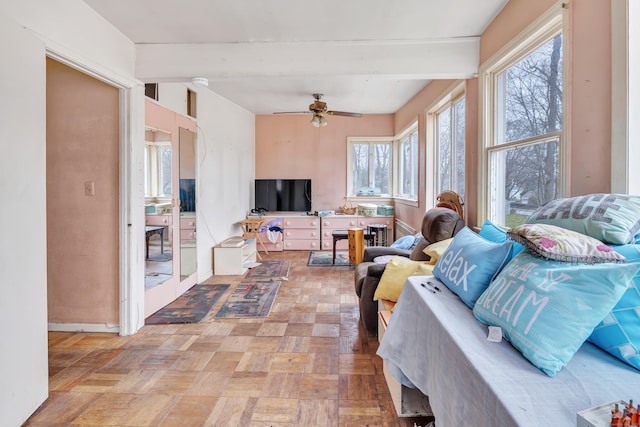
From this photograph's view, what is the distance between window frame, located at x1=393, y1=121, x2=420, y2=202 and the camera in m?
5.17

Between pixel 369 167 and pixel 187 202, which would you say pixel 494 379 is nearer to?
pixel 187 202

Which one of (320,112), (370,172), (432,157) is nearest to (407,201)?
(432,157)

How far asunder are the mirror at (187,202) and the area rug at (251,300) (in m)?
0.65

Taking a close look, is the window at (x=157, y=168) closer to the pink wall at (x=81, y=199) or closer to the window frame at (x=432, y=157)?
the pink wall at (x=81, y=199)

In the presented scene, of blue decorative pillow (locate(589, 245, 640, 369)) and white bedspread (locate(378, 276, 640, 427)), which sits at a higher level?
blue decorative pillow (locate(589, 245, 640, 369))

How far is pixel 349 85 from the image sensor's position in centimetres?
446

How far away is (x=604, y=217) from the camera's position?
3.98ft

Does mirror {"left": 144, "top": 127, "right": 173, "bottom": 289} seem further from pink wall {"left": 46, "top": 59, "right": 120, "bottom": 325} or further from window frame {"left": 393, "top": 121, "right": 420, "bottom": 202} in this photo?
window frame {"left": 393, "top": 121, "right": 420, "bottom": 202}

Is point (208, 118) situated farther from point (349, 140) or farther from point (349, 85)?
point (349, 140)

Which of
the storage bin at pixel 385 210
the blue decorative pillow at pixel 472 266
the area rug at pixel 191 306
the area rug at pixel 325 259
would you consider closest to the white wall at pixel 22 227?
the area rug at pixel 191 306

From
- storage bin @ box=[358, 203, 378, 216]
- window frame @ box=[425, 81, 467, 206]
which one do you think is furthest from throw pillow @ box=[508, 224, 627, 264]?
storage bin @ box=[358, 203, 378, 216]

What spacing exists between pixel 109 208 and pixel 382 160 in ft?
16.2

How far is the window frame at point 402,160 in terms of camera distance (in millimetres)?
5168

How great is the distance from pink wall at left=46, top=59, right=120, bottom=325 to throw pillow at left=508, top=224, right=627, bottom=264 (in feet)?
9.49
